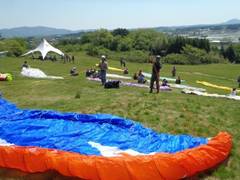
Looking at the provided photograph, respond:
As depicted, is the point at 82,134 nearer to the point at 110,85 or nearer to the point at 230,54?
the point at 110,85

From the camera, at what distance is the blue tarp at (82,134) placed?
11.4 metres

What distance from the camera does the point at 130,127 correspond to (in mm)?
13266

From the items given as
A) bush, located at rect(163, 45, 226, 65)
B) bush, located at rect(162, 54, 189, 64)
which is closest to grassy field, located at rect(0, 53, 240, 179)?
bush, located at rect(162, 54, 189, 64)

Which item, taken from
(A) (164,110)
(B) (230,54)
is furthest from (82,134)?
(B) (230,54)

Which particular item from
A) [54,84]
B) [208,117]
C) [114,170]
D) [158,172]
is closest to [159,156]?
[158,172]

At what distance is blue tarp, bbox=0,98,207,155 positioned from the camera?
1139cm

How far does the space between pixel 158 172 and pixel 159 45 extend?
101m

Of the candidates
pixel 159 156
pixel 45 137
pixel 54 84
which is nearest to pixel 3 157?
pixel 45 137

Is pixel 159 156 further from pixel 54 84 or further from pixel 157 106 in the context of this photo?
pixel 54 84

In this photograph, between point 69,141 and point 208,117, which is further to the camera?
point 208,117

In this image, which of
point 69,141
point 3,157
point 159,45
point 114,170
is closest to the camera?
point 114,170

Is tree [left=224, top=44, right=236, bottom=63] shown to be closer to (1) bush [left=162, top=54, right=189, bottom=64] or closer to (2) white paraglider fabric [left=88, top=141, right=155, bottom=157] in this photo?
(1) bush [left=162, top=54, right=189, bottom=64]

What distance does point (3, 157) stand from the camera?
1040cm

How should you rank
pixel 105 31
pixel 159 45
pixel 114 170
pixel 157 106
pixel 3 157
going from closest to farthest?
pixel 114 170
pixel 3 157
pixel 157 106
pixel 159 45
pixel 105 31
